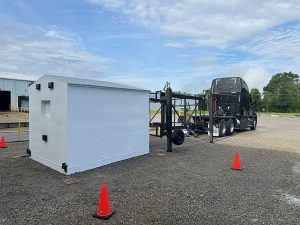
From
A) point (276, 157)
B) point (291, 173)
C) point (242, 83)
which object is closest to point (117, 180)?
point (291, 173)

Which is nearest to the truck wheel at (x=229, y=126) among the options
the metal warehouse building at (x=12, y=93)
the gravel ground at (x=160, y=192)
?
the gravel ground at (x=160, y=192)

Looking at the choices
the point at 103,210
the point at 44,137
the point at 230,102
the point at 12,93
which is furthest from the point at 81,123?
the point at 12,93

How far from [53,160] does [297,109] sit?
8466 cm

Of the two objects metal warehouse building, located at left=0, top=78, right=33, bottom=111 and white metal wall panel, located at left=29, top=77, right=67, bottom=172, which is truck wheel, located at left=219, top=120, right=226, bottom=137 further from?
metal warehouse building, located at left=0, top=78, right=33, bottom=111

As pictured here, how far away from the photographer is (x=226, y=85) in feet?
63.2

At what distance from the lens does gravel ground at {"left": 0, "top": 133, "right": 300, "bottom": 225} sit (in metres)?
4.80

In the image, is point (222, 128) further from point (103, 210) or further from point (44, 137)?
point (103, 210)

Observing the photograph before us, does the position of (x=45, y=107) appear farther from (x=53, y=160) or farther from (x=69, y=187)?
(x=69, y=187)

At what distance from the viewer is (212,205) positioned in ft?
17.7

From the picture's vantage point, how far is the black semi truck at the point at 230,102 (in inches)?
704

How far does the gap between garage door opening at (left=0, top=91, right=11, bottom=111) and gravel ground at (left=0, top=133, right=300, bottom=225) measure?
2805cm

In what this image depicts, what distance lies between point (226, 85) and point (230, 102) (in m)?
1.32

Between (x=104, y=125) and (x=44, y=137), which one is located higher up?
(x=104, y=125)

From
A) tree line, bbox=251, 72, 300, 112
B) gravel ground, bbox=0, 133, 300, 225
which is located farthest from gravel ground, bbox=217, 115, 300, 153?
tree line, bbox=251, 72, 300, 112
